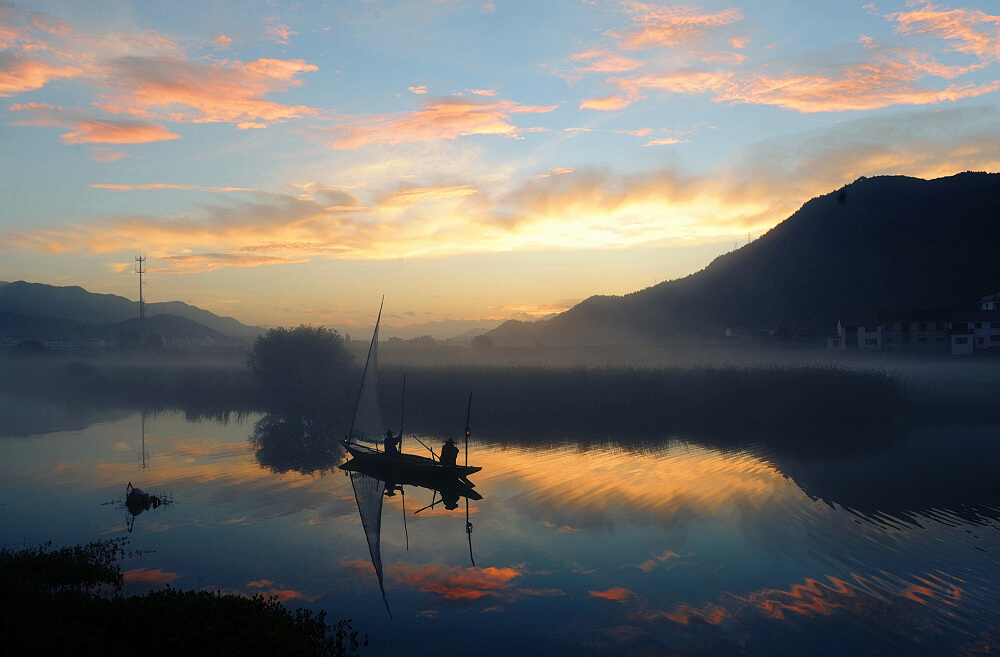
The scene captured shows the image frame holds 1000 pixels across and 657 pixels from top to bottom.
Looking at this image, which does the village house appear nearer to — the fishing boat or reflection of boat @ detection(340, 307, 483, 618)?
the fishing boat

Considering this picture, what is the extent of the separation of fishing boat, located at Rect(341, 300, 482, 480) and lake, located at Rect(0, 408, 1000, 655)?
4.78 ft

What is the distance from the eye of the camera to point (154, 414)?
55.5 m

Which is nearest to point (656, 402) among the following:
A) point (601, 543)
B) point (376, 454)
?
point (376, 454)

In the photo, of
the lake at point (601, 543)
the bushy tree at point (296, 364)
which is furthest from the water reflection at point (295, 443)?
the bushy tree at point (296, 364)

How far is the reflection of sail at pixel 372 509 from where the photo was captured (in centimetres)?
1791

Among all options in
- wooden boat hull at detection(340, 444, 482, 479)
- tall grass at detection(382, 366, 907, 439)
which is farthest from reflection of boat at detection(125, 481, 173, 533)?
tall grass at detection(382, 366, 907, 439)

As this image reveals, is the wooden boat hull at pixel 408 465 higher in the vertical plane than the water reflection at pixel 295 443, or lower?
higher

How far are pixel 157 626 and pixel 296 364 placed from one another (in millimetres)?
60280

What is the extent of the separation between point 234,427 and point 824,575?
41744 mm

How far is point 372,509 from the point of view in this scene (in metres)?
24.1

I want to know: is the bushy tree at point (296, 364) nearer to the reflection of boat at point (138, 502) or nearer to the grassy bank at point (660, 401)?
the grassy bank at point (660, 401)

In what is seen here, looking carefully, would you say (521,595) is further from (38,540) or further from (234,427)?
(234,427)

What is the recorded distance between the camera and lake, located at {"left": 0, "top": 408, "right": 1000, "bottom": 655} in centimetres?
1322

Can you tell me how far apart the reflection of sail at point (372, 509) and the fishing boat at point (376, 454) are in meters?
0.86
